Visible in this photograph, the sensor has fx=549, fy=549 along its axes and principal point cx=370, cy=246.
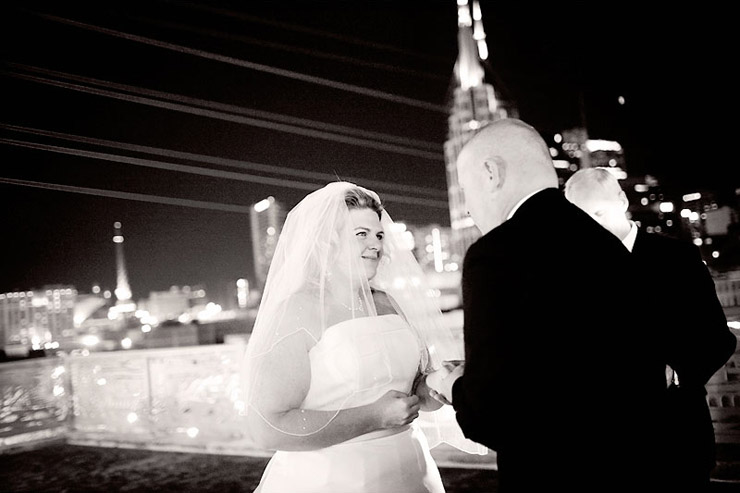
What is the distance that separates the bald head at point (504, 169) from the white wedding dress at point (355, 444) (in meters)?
0.91

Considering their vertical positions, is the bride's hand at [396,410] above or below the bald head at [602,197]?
below

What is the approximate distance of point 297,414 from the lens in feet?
7.36

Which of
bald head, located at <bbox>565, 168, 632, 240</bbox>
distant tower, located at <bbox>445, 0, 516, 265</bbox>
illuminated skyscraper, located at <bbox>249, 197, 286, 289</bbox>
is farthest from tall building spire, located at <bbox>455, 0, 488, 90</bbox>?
bald head, located at <bbox>565, 168, 632, 240</bbox>

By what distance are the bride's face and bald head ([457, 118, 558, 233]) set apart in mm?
985

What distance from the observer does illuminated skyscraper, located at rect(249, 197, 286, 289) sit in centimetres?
7042

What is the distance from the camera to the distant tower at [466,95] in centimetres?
10038

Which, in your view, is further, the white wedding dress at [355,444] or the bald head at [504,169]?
the white wedding dress at [355,444]

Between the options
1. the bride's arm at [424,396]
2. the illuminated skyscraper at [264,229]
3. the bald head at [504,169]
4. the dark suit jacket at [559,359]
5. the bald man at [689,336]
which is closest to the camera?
the dark suit jacket at [559,359]

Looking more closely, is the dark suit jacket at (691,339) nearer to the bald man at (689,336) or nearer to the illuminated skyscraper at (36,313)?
the bald man at (689,336)

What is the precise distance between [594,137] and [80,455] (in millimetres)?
104698

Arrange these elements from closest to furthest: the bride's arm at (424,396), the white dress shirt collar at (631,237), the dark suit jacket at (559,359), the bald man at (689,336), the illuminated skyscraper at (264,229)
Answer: the dark suit jacket at (559,359) → the bald man at (689,336) → the bride's arm at (424,396) → the white dress shirt collar at (631,237) → the illuminated skyscraper at (264,229)

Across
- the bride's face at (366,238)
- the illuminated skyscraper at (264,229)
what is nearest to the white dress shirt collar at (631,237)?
the bride's face at (366,238)

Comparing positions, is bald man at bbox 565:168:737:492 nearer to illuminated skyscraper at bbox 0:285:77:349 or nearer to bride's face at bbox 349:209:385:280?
bride's face at bbox 349:209:385:280

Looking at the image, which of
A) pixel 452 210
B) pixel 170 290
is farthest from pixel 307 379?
pixel 452 210
